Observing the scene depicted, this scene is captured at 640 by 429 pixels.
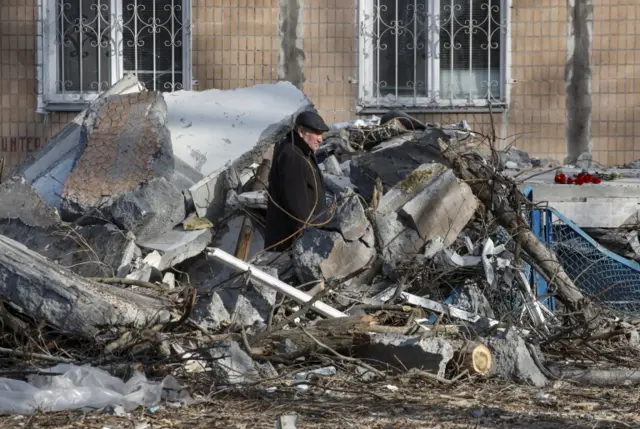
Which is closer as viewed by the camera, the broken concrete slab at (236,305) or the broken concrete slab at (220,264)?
the broken concrete slab at (236,305)

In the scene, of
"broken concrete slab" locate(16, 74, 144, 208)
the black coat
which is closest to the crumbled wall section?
"broken concrete slab" locate(16, 74, 144, 208)

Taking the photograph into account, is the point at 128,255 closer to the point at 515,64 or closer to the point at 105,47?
the point at 105,47

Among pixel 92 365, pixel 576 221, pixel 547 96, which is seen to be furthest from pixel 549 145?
pixel 92 365

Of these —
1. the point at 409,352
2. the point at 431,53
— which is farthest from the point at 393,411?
the point at 431,53

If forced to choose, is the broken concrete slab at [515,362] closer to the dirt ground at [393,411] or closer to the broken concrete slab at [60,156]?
the dirt ground at [393,411]

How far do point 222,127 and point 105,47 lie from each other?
308cm

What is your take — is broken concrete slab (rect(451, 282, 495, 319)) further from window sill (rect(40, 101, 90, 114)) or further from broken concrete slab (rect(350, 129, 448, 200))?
window sill (rect(40, 101, 90, 114))

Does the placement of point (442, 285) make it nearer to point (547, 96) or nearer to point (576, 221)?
point (576, 221)

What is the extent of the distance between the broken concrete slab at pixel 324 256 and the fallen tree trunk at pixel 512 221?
103 centimetres

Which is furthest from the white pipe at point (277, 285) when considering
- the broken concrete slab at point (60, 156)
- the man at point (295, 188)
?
the broken concrete slab at point (60, 156)

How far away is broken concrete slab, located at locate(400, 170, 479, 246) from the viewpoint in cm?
757

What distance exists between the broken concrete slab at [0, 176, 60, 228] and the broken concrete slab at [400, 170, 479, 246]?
2.46 meters

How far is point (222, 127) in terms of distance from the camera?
893 centimetres

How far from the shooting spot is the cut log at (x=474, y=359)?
19.5 feet
